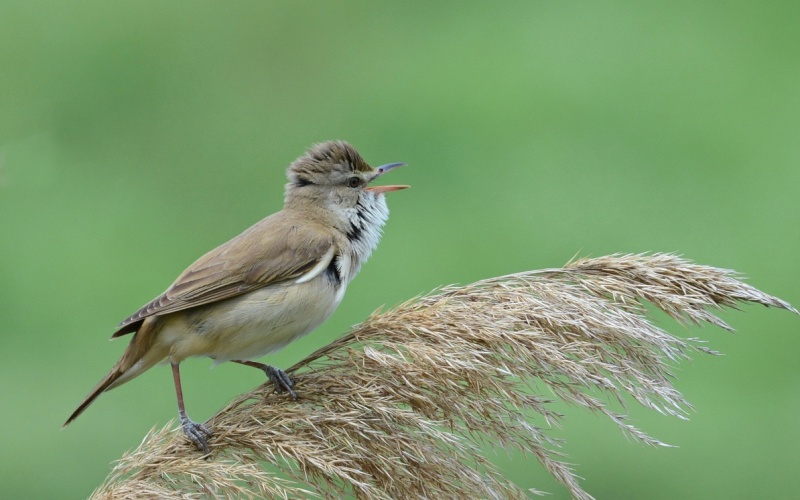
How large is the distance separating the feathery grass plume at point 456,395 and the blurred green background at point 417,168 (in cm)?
279

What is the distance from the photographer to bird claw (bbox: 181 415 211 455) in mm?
3346

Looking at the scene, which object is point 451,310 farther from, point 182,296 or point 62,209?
point 62,209

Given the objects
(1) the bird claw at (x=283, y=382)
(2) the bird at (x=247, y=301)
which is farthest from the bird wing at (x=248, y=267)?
(1) the bird claw at (x=283, y=382)

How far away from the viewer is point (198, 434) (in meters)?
3.38

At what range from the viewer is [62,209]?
322 inches

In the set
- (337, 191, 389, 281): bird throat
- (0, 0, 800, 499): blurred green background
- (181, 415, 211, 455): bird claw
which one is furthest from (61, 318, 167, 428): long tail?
(0, 0, 800, 499): blurred green background

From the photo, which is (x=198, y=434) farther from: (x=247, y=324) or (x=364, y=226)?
(x=364, y=226)

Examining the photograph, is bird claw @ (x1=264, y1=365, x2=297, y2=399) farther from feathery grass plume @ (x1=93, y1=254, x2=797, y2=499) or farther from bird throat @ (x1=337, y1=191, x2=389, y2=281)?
bird throat @ (x1=337, y1=191, x2=389, y2=281)

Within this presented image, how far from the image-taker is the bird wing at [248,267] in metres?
3.98

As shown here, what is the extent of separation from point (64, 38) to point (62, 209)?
6.70 ft

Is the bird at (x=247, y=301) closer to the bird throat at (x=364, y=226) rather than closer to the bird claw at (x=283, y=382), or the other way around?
the bird throat at (x=364, y=226)

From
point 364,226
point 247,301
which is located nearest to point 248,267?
point 247,301

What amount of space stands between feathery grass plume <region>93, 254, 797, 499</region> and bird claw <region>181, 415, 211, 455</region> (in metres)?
0.02

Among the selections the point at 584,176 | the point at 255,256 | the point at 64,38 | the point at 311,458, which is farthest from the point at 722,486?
the point at 64,38
